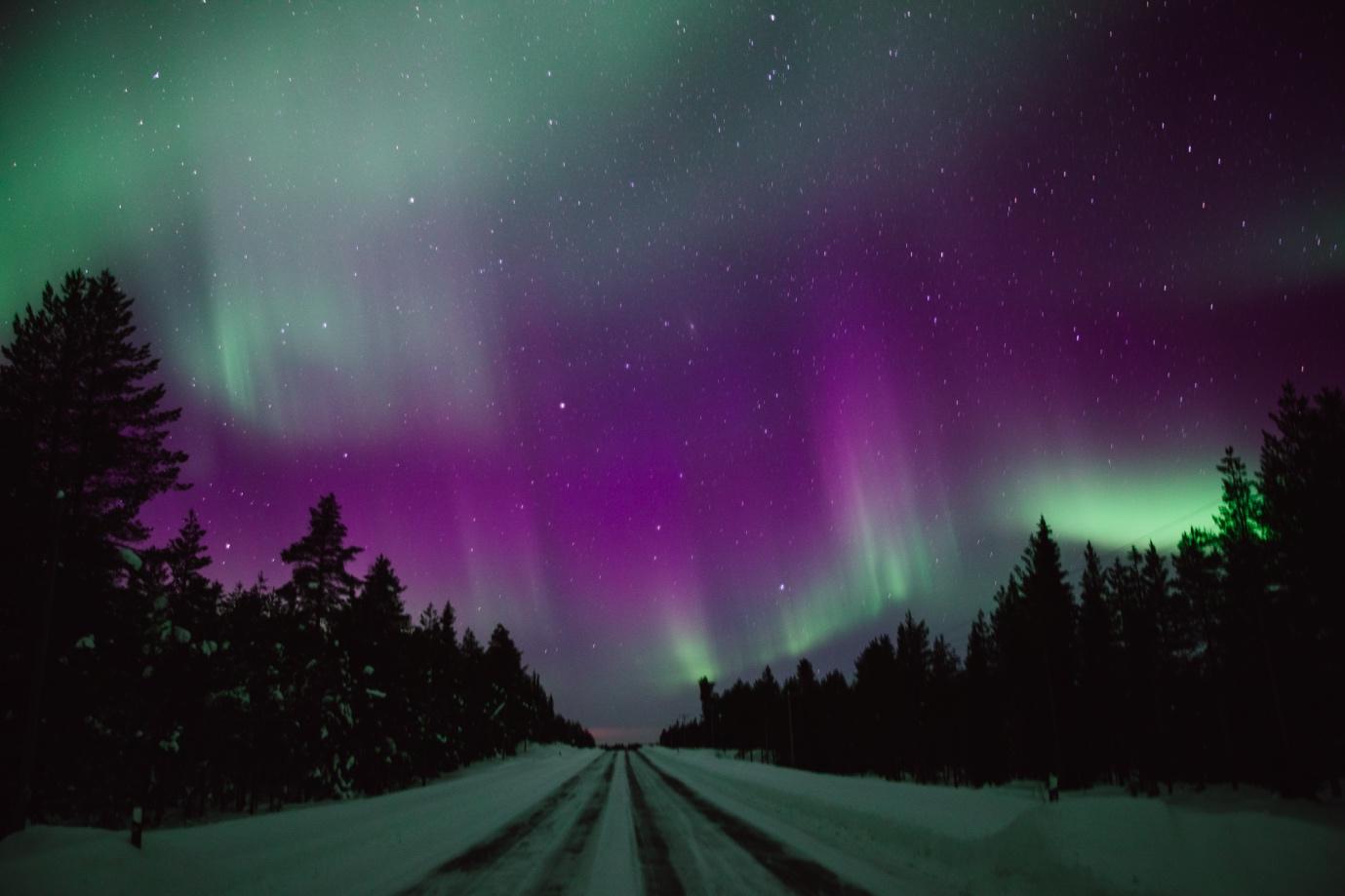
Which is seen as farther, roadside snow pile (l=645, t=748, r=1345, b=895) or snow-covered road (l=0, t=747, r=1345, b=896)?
snow-covered road (l=0, t=747, r=1345, b=896)

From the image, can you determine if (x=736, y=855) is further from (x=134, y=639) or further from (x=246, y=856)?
(x=134, y=639)

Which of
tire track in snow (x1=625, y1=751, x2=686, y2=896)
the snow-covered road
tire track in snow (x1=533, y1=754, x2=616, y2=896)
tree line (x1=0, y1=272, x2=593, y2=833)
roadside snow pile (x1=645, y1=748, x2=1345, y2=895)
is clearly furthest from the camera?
tree line (x1=0, y1=272, x2=593, y2=833)

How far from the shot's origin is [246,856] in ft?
42.0

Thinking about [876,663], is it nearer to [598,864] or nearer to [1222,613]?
[1222,613]

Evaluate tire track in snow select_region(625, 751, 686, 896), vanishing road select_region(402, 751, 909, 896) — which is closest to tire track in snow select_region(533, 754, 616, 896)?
vanishing road select_region(402, 751, 909, 896)


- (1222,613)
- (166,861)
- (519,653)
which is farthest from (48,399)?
(519,653)

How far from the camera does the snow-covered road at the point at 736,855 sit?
8.60m

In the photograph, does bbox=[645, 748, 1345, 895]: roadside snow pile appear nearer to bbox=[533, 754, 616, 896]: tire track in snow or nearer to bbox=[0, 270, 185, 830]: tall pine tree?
bbox=[533, 754, 616, 896]: tire track in snow

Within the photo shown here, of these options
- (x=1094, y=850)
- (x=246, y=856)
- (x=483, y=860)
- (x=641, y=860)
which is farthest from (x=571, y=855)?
(x=1094, y=850)

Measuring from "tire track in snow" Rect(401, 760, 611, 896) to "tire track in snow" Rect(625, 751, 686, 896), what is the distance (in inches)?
82.1

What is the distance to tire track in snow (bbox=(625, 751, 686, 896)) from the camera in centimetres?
963

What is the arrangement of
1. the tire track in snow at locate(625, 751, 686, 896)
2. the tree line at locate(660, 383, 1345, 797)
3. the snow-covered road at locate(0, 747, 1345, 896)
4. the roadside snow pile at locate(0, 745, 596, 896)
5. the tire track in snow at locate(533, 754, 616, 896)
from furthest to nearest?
the tree line at locate(660, 383, 1345, 797), the tire track in snow at locate(533, 754, 616, 896), the tire track in snow at locate(625, 751, 686, 896), the roadside snow pile at locate(0, 745, 596, 896), the snow-covered road at locate(0, 747, 1345, 896)

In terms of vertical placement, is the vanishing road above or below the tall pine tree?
below

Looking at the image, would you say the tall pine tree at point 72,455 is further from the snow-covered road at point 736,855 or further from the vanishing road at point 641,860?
the vanishing road at point 641,860
